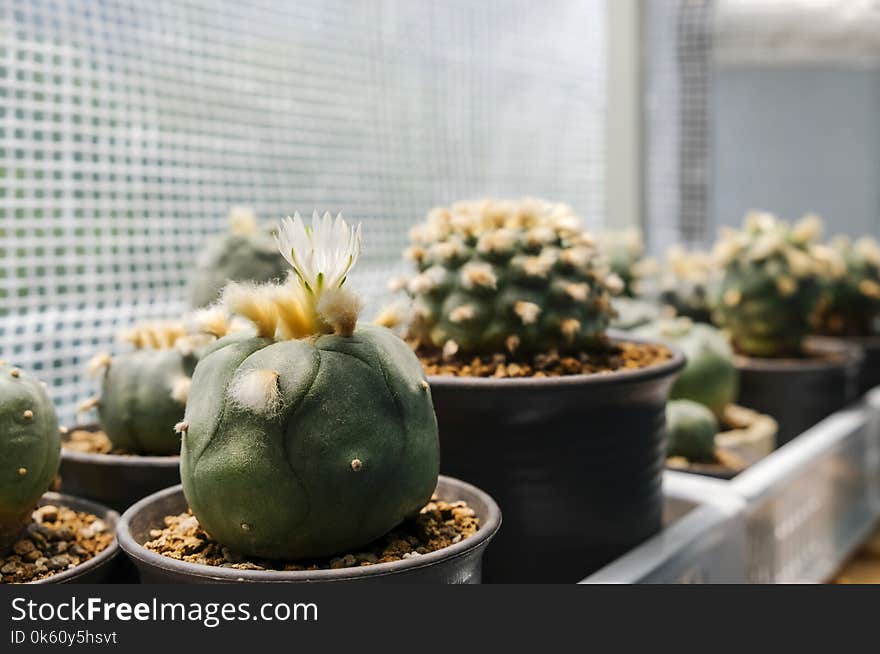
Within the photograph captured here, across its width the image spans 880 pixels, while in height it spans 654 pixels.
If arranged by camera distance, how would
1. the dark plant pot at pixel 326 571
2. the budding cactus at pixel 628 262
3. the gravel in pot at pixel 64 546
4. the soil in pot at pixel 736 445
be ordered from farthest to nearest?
the budding cactus at pixel 628 262 < the soil in pot at pixel 736 445 < the gravel in pot at pixel 64 546 < the dark plant pot at pixel 326 571

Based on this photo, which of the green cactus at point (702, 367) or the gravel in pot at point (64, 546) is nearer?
the gravel in pot at point (64, 546)

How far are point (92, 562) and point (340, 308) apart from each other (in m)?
0.29

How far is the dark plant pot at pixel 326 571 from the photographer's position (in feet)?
1.97

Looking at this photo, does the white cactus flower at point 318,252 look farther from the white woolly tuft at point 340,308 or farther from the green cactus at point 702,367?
the green cactus at point 702,367

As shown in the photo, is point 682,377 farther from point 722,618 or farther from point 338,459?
point 338,459

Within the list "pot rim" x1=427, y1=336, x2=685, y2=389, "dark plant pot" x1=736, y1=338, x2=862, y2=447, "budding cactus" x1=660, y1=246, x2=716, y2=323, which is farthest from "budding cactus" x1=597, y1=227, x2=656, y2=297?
"pot rim" x1=427, y1=336, x2=685, y2=389

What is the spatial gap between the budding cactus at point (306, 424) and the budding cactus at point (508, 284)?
30 centimetres

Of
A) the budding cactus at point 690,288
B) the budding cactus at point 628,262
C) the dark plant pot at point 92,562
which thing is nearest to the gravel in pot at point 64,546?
the dark plant pot at point 92,562

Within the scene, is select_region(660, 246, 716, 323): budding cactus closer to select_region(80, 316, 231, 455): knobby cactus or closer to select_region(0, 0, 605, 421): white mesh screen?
select_region(0, 0, 605, 421): white mesh screen

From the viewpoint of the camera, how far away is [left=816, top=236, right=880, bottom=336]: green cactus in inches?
85.5

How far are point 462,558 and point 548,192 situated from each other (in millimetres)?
1619

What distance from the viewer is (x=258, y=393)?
62 cm

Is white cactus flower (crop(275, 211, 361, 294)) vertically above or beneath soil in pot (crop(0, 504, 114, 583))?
above

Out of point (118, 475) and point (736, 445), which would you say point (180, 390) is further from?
point (736, 445)
